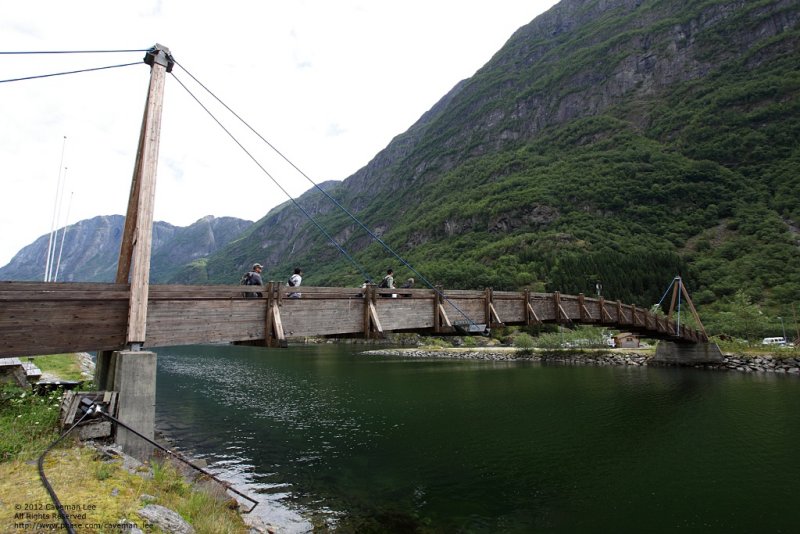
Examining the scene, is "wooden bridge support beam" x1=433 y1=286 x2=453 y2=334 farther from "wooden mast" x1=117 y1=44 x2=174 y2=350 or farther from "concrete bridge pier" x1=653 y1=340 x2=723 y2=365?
"concrete bridge pier" x1=653 y1=340 x2=723 y2=365

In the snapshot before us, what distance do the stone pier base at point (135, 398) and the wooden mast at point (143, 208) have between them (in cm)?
55

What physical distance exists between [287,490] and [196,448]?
7994 mm

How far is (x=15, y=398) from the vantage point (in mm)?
13039

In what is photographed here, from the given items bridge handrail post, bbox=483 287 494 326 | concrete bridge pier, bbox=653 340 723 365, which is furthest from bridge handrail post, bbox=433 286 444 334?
concrete bridge pier, bbox=653 340 723 365

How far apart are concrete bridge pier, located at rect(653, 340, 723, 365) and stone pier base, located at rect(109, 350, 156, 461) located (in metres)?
61.8

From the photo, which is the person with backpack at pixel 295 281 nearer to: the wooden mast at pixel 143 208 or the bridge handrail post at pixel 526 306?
the wooden mast at pixel 143 208

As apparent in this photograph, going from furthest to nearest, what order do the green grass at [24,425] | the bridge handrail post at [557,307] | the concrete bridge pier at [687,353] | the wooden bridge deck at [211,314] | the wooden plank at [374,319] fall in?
1. the concrete bridge pier at [687,353]
2. the bridge handrail post at [557,307]
3. the wooden plank at [374,319]
4. the wooden bridge deck at [211,314]
5. the green grass at [24,425]

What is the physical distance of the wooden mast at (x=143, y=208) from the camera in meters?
10.9

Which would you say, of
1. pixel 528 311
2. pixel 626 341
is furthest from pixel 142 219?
pixel 626 341

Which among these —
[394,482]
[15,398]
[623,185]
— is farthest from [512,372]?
[623,185]

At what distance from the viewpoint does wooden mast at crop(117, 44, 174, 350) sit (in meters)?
10.9

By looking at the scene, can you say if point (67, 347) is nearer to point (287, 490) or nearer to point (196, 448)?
point (287, 490)

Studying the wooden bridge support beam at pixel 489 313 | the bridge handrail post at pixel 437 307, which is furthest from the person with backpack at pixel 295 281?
the wooden bridge support beam at pixel 489 313

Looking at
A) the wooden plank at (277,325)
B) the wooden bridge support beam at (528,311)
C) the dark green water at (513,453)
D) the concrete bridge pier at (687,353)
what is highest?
the wooden bridge support beam at (528,311)
